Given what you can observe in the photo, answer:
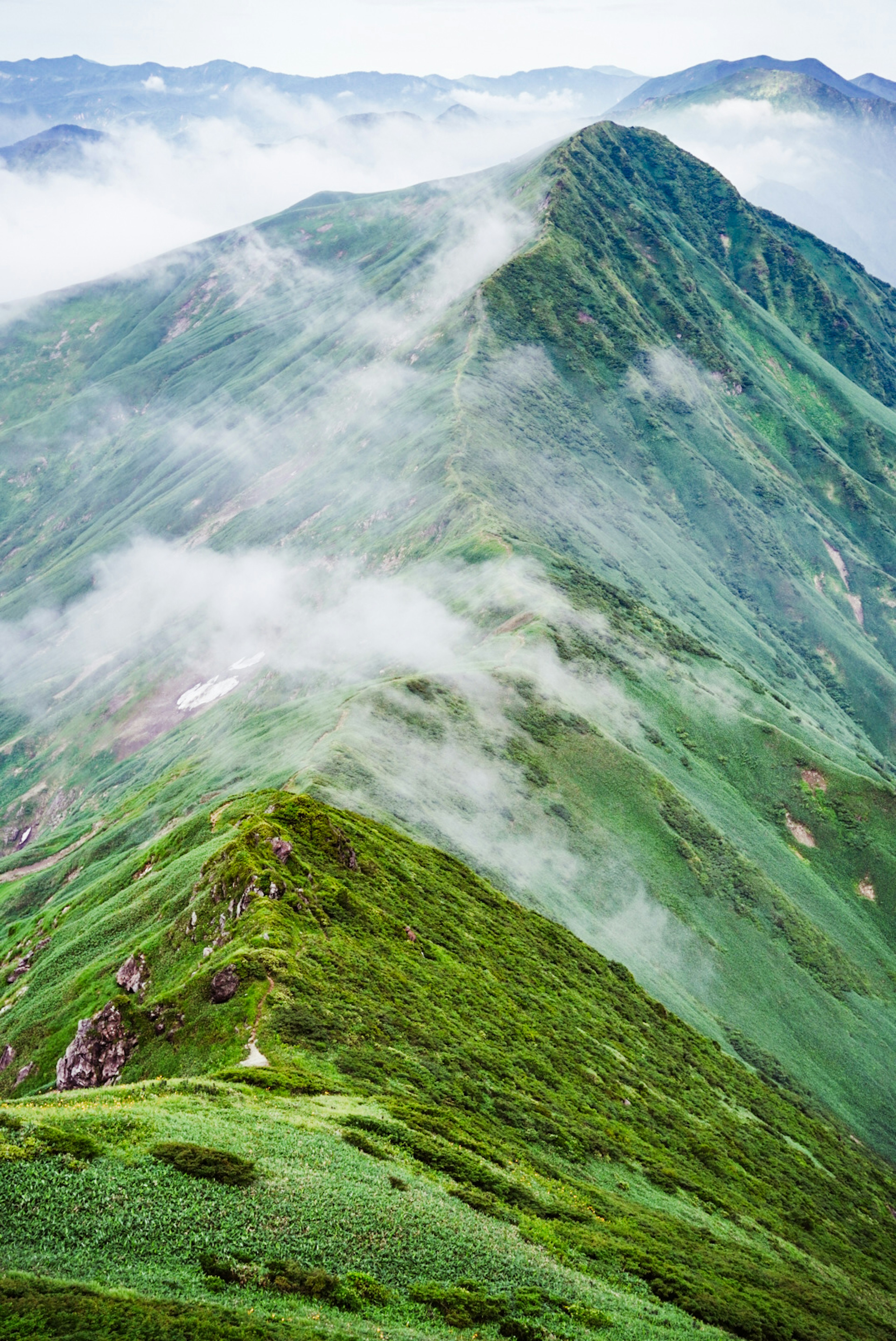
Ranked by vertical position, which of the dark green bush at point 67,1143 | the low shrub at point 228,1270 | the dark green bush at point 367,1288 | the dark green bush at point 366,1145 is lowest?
the dark green bush at point 366,1145

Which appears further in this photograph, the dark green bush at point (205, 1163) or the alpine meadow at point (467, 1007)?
the dark green bush at point (205, 1163)

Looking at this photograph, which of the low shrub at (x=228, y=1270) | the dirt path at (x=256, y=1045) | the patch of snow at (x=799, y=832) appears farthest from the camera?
the patch of snow at (x=799, y=832)

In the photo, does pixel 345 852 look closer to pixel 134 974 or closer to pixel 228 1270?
pixel 134 974

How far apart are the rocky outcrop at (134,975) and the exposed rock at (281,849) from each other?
1344 centimetres

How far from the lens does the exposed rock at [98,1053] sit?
5994 cm

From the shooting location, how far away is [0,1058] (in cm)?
7738

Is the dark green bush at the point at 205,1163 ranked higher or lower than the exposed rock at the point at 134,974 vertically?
higher

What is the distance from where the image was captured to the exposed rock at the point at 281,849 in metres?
74.5

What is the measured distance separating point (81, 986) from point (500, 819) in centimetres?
5935

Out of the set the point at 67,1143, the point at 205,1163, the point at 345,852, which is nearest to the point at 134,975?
the point at 345,852

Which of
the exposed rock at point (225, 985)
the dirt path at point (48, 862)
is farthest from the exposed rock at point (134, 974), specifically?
the dirt path at point (48, 862)

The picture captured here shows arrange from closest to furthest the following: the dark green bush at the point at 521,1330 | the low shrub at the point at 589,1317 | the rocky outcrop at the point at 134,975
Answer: the dark green bush at the point at 521,1330 < the low shrub at the point at 589,1317 < the rocky outcrop at the point at 134,975

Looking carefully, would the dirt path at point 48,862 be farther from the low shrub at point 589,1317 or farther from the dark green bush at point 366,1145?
the low shrub at point 589,1317

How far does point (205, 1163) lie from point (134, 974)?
3720 cm
